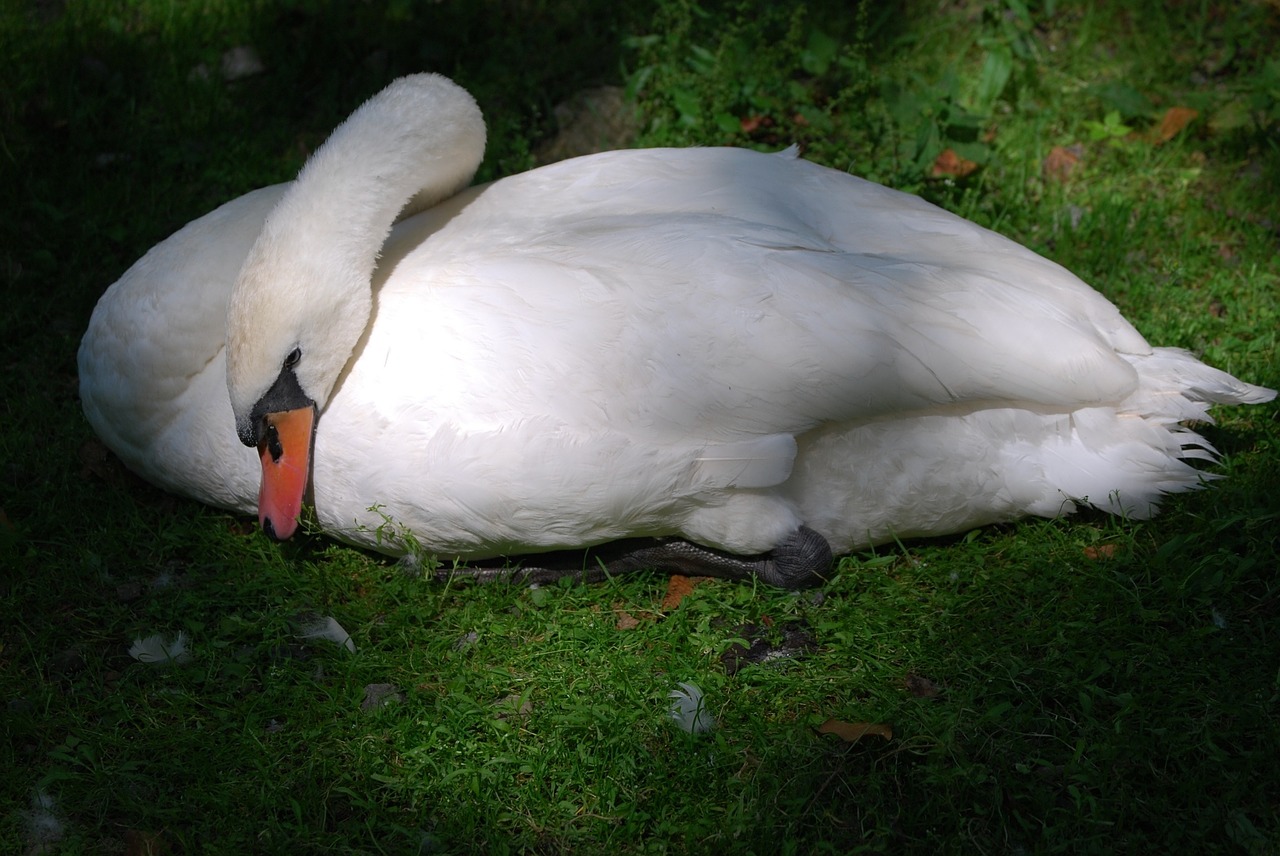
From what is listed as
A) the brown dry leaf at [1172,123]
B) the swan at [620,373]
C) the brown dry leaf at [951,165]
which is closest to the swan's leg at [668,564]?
the swan at [620,373]

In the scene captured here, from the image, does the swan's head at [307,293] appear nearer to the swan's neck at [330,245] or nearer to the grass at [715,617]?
the swan's neck at [330,245]

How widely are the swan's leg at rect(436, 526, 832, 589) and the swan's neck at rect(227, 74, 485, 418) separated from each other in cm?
83

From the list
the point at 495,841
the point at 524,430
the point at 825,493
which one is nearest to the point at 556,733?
the point at 495,841

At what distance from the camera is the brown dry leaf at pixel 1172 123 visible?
16.5 ft

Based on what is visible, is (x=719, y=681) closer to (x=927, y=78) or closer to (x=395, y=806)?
(x=395, y=806)

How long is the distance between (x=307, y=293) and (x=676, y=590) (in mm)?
1444

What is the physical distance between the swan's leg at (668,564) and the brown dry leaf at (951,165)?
2.15 meters

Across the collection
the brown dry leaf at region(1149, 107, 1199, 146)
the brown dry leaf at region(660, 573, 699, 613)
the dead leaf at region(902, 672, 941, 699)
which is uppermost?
the brown dry leaf at region(1149, 107, 1199, 146)

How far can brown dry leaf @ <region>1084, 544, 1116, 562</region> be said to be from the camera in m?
3.54

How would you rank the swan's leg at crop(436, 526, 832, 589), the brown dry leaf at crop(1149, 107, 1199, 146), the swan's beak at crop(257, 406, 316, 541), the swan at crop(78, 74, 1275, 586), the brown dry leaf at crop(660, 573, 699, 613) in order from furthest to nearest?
the brown dry leaf at crop(1149, 107, 1199, 146)
the brown dry leaf at crop(660, 573, 699, 613)
the swan's leg at crop(436, 526, 832, 589)
the swan's beak at crop(257, 406, 316, 541)
the swan at crop(78, 74, 1275, 586)

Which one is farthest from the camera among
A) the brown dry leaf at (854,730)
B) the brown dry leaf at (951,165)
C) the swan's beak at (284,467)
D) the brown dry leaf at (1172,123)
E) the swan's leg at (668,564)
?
the brown dry leaf at (1172,123)

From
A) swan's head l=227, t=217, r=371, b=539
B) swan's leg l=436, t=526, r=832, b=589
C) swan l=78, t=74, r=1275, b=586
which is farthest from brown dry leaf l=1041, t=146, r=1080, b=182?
swan's head l=227, t=217, r=371, b=539

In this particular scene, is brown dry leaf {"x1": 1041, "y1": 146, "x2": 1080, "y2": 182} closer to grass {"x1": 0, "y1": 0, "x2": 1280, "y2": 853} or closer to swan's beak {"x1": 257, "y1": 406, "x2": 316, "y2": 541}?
grass {"x1": 0, "y1": 0, "x2": 1280, "y2": 853}

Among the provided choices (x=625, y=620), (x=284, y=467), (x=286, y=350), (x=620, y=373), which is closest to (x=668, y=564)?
(x=625, y=620)
